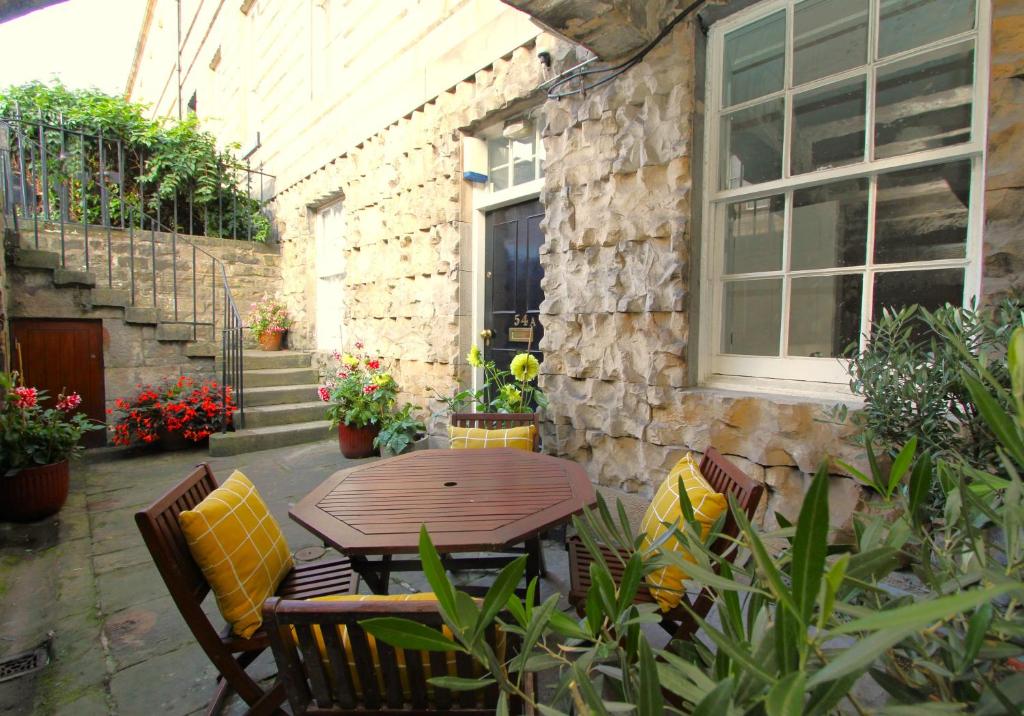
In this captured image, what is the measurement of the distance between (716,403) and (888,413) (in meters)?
0.84

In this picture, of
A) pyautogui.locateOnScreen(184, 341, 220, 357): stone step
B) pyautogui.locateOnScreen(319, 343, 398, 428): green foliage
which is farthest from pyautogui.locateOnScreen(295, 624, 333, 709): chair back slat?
pyautogui.locateOnScreen(184, 341, 220, 357): stone step

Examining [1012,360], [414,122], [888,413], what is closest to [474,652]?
[1012,360]

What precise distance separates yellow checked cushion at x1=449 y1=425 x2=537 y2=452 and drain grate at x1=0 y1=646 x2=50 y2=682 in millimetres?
1785

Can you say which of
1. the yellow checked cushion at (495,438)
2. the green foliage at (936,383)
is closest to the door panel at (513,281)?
the yellow checked cushion at (495,438)

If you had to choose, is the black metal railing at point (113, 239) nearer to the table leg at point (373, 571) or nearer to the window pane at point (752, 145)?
the table leg at point (373, 571)

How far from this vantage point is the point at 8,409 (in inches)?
122

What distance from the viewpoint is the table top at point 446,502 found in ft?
5.15

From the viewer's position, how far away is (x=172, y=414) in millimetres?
4680

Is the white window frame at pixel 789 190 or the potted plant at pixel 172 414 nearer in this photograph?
the white window frame at pixel 789 190

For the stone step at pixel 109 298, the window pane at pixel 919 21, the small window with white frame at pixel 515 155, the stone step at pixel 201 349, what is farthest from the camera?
the stone step at pixel 201 349

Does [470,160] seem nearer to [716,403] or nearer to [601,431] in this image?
[601,431]

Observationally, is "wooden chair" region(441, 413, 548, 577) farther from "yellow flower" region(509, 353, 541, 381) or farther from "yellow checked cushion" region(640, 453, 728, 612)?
"yellow checked cushion" region(640, 453, 728, 612)

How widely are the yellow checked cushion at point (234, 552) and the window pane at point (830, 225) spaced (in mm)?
2444

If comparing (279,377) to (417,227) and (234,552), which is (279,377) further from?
(234,552)
